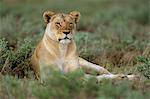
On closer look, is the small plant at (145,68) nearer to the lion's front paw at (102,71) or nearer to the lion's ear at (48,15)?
the lion's front paw at (102,71)

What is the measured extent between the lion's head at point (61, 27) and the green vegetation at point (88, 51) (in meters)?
0.59

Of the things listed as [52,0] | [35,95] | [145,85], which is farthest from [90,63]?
[52,0]

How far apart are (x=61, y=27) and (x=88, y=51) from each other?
210cm

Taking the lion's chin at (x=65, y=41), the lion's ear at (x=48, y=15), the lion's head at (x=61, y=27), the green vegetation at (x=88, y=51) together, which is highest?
the lion's ear at (x=48, y=15)

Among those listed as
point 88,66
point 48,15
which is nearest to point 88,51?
point 88,66

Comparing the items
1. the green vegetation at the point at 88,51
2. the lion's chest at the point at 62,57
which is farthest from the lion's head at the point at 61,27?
the green vegetation at the point at 88,51

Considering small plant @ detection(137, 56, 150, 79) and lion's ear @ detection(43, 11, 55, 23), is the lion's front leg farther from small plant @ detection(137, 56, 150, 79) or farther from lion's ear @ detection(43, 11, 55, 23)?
lion's ear @ detection(43, 11, 55, 23)

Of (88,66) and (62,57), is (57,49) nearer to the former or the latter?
(62,57)

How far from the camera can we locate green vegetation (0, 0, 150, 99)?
6613mm

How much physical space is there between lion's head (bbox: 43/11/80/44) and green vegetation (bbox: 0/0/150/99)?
23.3 inches

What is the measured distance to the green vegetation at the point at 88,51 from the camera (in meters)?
6.61

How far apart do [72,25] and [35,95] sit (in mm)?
1717

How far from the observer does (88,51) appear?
32.8 feet

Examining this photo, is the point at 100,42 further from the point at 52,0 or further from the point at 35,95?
the point at 52,0
